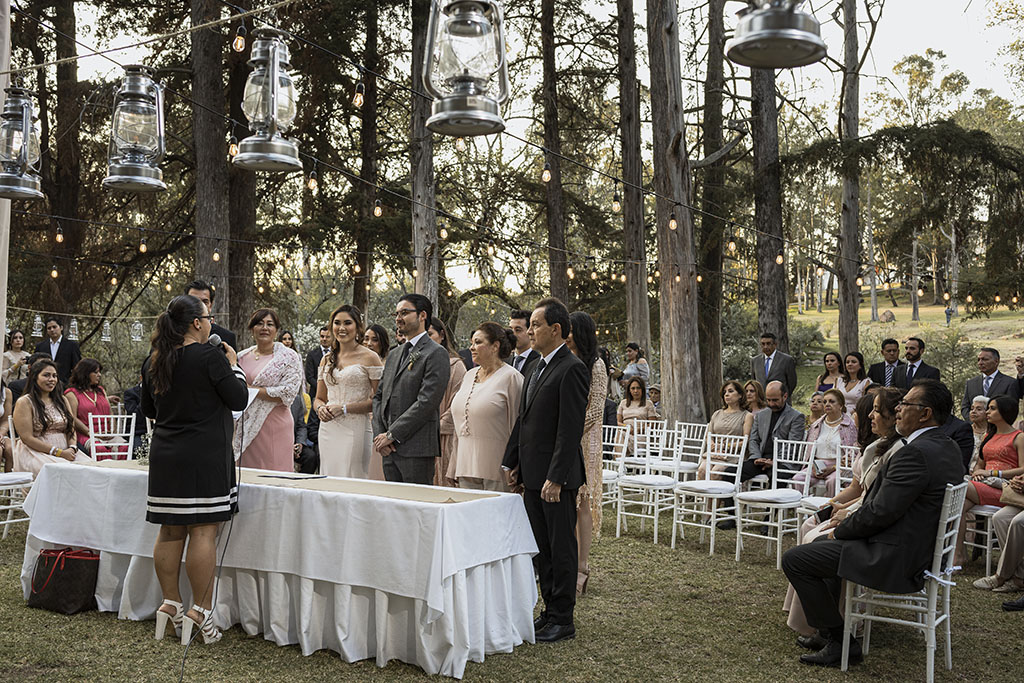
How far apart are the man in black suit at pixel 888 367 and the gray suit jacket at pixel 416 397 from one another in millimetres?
6332

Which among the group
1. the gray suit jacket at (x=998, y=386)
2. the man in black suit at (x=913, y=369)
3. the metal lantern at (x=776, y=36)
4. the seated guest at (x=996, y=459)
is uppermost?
the metal lantern at (x=776, y=36)

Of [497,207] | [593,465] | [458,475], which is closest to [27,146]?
[458,475]

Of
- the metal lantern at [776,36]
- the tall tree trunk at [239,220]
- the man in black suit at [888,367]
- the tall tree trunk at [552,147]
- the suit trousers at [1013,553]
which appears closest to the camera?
the metal lantern at [776,36]

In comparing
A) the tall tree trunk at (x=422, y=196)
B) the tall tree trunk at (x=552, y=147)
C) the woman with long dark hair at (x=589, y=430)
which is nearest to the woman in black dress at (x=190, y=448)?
the woman with long dark hair at (x=589, y=430)

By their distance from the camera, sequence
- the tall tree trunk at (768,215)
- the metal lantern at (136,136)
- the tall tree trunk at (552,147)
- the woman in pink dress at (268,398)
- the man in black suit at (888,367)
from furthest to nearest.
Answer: the tall tree trunk at (552,147), the tall tree trunk at (768,215), the man in black suit at (888,367), the woman in pink dress at (268,398), the metal lantern at (136,136)

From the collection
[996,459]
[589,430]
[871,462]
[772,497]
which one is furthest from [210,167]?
[871,462]

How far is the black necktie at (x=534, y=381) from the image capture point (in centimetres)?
469

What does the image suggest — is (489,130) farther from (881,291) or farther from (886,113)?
(881,291)

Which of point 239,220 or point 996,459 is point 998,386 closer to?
point 996,459

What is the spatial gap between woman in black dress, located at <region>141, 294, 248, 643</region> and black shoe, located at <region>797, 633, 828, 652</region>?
287cm

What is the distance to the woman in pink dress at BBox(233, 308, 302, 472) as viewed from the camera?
549 cm

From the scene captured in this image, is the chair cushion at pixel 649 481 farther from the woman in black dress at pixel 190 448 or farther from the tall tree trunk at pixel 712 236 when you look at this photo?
the tall tree trunk at pixel 712 236

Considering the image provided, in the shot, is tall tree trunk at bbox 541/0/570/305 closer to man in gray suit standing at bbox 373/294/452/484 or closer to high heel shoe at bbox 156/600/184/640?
man in gray suit standing at bbox 373/294/452/484

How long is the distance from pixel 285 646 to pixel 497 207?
13327 mm
